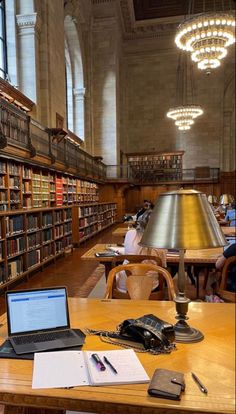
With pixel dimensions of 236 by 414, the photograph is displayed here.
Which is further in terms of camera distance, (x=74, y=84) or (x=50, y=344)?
(x=74, y=84)

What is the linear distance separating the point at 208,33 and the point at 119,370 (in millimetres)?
7718

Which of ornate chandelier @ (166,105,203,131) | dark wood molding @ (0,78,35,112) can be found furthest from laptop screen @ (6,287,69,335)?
ornate chandelier @ (166,105,203,131)

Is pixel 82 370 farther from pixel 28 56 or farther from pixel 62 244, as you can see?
pixel 28 56

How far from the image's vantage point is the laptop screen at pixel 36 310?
4.39ft

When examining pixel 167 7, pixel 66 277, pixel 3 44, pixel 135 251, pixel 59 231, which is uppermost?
pixel 167 7

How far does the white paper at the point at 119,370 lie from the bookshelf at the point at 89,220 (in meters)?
7.42

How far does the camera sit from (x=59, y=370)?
1088 mm

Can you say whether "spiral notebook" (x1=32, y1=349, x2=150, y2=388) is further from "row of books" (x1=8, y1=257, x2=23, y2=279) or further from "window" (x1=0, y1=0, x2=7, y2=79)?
"window" (x1=0, y1=0, x2=7, y2=79)

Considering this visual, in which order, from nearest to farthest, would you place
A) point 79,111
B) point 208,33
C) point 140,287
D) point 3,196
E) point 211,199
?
point 140,287 → point 211,199 → point 3,196 → point 208,33 → point 79,111

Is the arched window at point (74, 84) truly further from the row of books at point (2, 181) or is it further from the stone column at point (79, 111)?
the row of books at point (2, 181)

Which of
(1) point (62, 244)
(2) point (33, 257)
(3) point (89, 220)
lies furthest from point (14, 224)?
(3) point (89, 220)

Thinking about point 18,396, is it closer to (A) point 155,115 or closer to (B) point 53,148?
(B) point 53,148

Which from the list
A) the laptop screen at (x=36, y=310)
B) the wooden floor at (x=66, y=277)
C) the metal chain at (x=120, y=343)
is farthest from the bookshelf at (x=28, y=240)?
the metal chain at (x=120, y=343)

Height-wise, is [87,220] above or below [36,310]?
below
